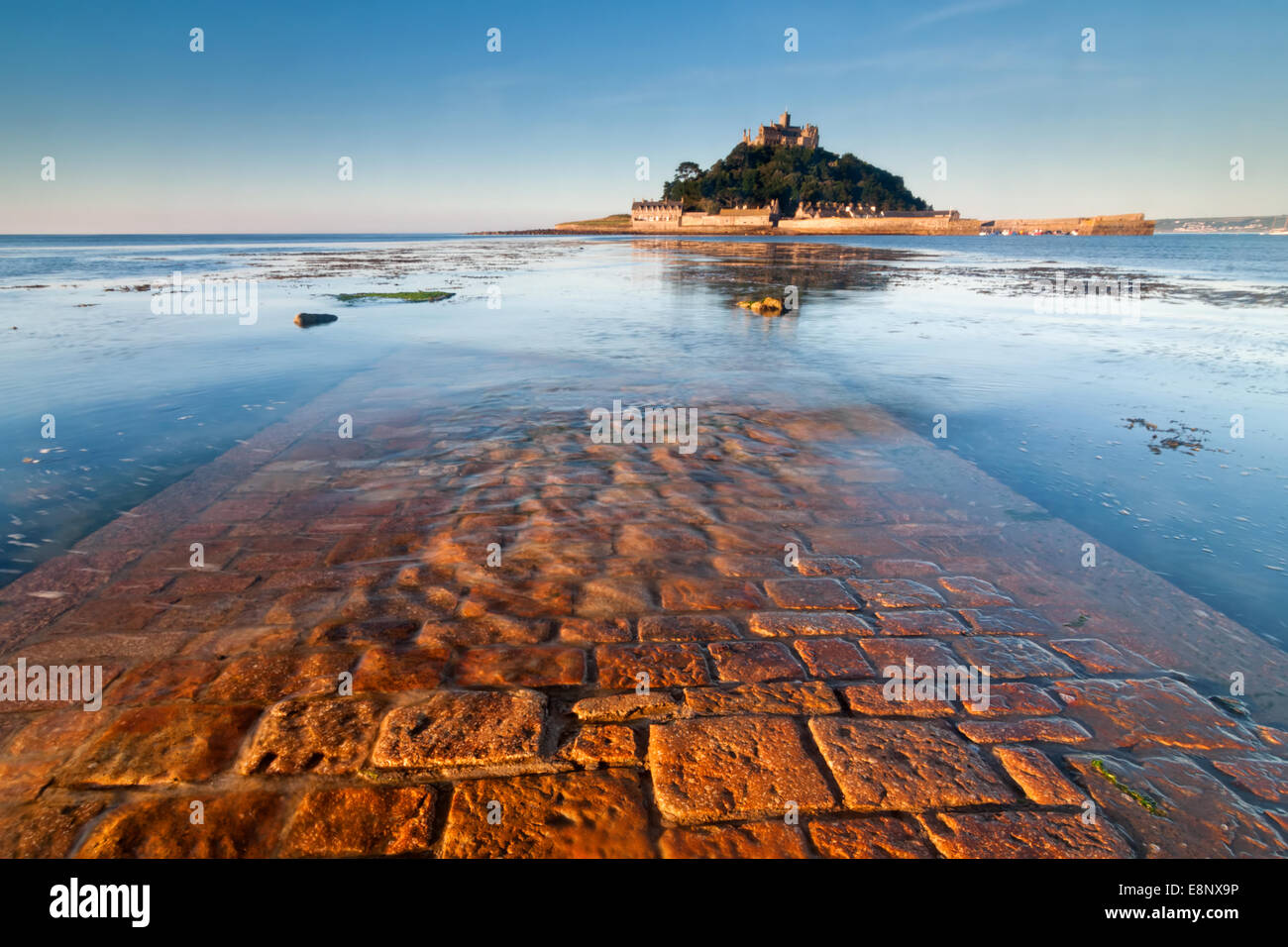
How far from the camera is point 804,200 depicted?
129 meters

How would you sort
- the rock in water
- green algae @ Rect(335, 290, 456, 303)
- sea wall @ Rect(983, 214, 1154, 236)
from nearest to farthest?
1. the rock in water
2. green algae @ Rect(335, 290, 456, 303)
3. sea wall @ Rect(983, 214, 1154, 236)

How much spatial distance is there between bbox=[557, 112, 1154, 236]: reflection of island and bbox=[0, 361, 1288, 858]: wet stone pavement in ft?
424

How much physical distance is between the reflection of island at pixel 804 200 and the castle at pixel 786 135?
22 centimetres

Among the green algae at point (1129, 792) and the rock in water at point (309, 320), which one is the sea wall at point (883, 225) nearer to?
the rock in water at point (309, 320)

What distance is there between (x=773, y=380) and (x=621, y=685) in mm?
7532

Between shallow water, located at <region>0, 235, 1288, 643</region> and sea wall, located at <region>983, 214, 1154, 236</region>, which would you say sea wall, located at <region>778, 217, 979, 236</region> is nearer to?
sea wall, located at <region>983, 214, 1154, 236</region>

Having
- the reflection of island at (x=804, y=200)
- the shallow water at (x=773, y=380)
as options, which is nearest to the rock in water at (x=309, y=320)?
the shallow water at (x=773, y=380)

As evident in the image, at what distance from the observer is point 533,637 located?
11.0 ft

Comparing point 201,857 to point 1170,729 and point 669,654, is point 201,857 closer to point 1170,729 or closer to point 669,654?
point 669,654

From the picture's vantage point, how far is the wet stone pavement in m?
2.23

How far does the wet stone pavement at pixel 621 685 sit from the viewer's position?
7.31ft

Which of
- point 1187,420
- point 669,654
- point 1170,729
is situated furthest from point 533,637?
point 1187,420

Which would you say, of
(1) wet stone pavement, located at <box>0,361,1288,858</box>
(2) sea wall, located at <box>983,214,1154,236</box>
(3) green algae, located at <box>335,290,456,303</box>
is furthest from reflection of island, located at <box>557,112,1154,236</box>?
(1) wet stone pavement, located at <box>0,361,1288,858</box>

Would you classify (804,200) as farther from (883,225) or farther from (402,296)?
(402,296)
